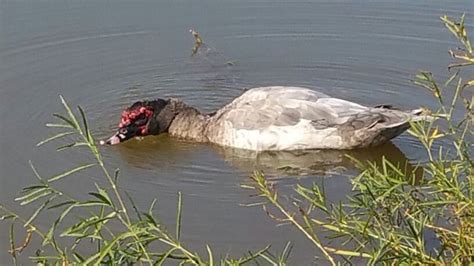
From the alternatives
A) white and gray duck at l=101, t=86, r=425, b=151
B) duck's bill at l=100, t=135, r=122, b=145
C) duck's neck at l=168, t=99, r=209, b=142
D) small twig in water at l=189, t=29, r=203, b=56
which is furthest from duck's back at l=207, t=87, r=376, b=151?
small twig in water at l=189, t=29, r=203, b=56

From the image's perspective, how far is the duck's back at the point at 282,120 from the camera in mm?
8586

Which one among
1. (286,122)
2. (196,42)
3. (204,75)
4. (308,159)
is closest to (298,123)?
(286,122)

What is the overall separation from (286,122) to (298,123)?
0.32 ft

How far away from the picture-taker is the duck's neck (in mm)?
8914

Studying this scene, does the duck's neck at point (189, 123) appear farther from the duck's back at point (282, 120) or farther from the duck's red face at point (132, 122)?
the duck's red face at point (132, 122)

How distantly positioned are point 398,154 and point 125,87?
2.66 meters

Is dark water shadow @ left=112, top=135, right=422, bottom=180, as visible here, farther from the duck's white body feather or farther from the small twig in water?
the small twig in water

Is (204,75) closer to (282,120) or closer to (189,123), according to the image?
(189,123)

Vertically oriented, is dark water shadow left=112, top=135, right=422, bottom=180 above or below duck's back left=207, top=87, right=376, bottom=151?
below

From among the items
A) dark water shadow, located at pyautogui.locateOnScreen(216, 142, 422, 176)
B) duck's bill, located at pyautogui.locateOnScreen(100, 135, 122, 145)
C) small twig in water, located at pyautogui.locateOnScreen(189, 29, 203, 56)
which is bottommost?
dark water shadow, located at pyautogui.locateOnScreen(216, 142, 422, 176)

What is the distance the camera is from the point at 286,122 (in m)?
8.64

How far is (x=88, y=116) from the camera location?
29.8 ft

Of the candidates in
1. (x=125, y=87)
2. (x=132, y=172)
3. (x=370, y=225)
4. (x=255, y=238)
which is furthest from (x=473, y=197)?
(x=125, y=87)

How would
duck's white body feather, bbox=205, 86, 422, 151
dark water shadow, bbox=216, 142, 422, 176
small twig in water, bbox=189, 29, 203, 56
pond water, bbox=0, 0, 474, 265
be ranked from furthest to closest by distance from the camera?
1. small twig in water, bbox=189, 29, 203, 56
2. duck's white body feather, bbox=205, 86, 422, 151
3. dark water shadow, bbox=216, 142, 422, 176
4. pond water, bbox=0, 0, 474, 265
